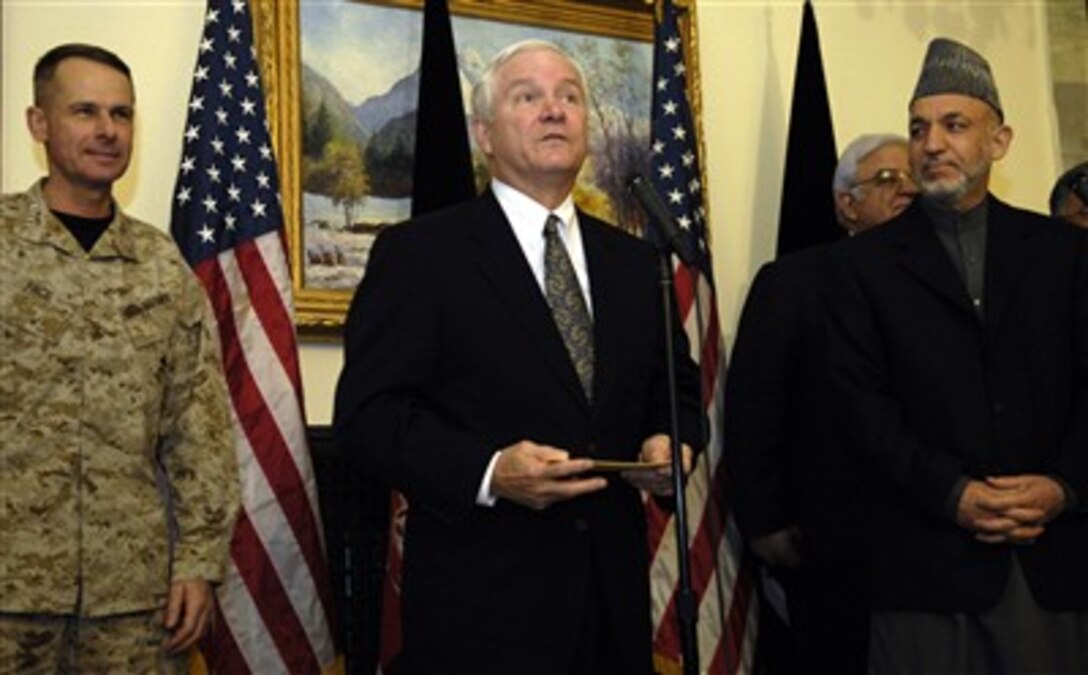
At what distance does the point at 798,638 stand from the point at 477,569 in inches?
68.8

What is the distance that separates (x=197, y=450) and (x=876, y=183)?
2.48 metres

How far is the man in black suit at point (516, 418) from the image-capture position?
8.34 ft

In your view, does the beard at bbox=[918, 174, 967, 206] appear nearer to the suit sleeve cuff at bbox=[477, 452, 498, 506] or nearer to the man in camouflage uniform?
the suit sleeve cuff at bbox=[477, 452, 498, 506]

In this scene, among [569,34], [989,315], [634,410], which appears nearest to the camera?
[634,410]

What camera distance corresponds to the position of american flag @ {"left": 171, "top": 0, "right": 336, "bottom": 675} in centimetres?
369

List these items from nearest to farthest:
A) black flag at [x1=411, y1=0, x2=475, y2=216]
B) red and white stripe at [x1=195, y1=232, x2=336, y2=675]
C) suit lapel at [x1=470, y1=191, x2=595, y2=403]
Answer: suit lapel at [x1=470, y1=191, x2=595, y2=403], red and white stripe at [x1=195, y1=232, x2=336, y2=675], black flag at [x1=411, y1=0, x2=475, y2=216]

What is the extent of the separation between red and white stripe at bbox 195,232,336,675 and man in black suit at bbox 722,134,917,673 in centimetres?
127

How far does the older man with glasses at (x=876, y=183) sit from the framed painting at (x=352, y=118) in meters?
0.74

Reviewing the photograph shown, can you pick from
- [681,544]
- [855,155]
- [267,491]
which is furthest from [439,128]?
[681,544]

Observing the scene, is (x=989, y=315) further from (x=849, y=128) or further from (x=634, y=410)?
(x=849, y=128)

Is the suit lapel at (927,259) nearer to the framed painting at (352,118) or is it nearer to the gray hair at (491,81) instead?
the gray hair at (491,81)

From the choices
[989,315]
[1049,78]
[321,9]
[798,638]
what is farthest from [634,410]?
[1049,78]

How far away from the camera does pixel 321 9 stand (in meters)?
4.41

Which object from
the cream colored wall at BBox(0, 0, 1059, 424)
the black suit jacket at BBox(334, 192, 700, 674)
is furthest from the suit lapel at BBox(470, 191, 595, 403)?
the cream colored wall at BBox(0, 0, 1059, 424)
